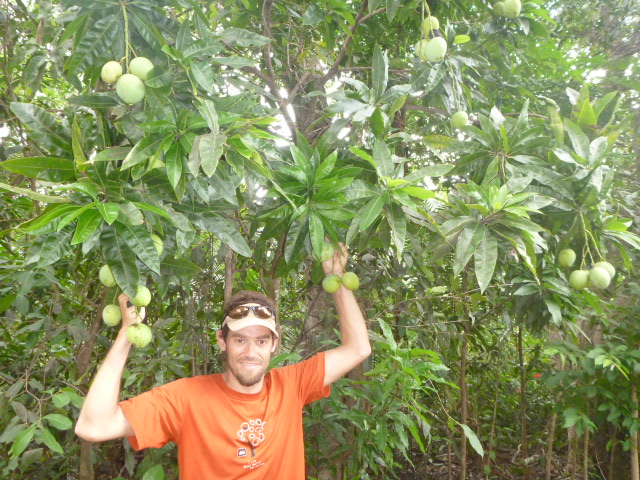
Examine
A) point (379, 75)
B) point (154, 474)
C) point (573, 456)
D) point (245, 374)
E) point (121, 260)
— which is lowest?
point (573, 456)

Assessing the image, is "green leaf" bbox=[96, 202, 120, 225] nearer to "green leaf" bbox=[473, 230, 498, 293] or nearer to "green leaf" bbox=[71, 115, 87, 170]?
"green leaf" bbox=[71, 115, 87, 170]

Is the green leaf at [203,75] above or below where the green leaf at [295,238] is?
above

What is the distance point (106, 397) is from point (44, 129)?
83 cm

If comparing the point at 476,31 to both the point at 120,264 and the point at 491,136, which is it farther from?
the point at 120,264

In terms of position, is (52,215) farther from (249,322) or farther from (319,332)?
(319,332)

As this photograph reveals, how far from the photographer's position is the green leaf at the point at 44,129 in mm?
1372

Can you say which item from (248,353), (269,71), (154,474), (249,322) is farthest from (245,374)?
(269,71)

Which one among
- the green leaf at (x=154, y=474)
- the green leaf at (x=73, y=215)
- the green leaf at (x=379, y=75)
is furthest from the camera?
the green leaf at (x=154, y=474)

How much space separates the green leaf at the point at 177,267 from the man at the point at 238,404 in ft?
0.54

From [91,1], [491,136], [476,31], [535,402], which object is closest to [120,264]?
[91,1]

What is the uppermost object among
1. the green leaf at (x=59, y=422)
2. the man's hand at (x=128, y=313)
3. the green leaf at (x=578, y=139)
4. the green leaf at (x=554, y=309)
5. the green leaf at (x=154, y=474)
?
the green leaf at (x=578, y=139)

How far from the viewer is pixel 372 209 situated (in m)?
1.56

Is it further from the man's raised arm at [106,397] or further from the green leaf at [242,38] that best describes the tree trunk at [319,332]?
the green leaf at [242,38]

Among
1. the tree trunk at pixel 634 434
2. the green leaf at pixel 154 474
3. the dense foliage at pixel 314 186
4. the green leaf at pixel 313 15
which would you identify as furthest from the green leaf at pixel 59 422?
the tree trunk at pixel 634 434
